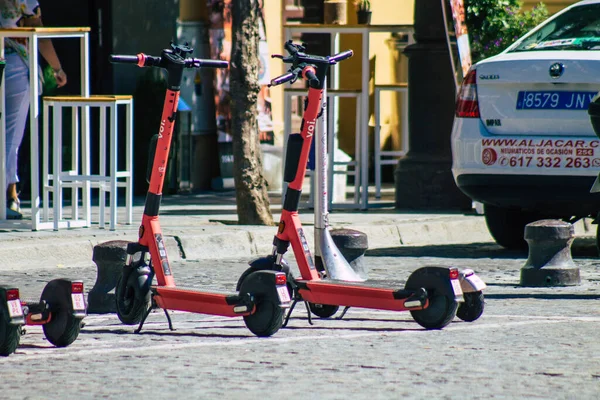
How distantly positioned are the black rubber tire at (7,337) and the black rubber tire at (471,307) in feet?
6.87

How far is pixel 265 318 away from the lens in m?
6.16

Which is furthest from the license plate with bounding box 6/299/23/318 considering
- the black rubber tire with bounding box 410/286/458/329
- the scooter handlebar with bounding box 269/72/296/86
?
the black rubber tire with bounding box 410/286/458/329

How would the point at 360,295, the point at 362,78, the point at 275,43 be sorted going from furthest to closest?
1. the point at 275,43
2. the point at 362,78
3. the point at 360,295

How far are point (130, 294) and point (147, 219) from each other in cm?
36

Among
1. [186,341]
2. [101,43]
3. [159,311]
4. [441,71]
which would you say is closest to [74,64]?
[101,43]

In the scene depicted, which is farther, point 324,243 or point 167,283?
point 324,243

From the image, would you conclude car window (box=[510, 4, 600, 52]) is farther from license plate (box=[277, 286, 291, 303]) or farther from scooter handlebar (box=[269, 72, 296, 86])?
license plate (box=[277, 286, 291, 303])

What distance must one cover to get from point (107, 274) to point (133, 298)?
2.23 feet

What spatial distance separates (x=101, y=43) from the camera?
13906 millimetres

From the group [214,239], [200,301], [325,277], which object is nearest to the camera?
[200,301]

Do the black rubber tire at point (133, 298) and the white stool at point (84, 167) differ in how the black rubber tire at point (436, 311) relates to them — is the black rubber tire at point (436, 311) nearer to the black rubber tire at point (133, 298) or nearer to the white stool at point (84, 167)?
the black rubber tire at point (133, 298)

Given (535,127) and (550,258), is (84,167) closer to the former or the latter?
(535,127)

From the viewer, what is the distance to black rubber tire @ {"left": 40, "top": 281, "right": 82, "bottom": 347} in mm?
5910

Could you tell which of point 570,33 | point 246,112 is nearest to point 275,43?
point 246,112
